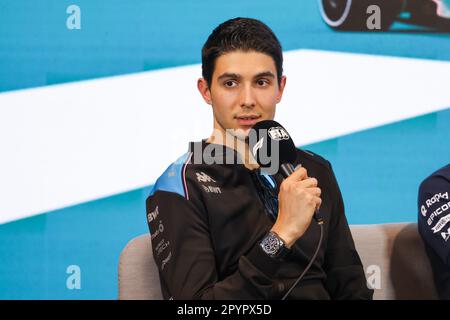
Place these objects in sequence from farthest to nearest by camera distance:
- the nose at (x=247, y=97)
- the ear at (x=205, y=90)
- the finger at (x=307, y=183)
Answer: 1. the ear at (x=205, y=90)
2. the nose at (x=247, y=97)
3. the finger at (x=307, y=183)

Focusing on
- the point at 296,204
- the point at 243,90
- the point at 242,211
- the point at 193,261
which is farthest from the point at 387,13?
the point at 193,261

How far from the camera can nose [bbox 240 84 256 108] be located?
2.30 m

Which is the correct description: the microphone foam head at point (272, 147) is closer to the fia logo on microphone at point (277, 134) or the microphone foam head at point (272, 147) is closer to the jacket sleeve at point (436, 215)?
the fia logo on microphone at point (277, 134)

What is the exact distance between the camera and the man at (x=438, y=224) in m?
2.48

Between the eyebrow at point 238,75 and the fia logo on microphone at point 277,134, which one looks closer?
the fia logo on microphone at point 277,134

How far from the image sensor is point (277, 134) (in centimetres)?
207

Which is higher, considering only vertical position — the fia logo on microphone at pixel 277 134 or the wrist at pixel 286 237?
the fia logo on microphone at pixel 277 134

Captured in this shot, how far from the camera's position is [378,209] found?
312cm

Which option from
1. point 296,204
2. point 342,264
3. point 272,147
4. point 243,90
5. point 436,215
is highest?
point 243,90

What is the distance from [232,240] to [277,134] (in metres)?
0.34

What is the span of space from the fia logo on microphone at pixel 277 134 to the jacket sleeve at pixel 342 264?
45cm

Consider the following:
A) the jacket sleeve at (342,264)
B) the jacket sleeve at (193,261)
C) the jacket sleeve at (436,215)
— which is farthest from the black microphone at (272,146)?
the jacket sleeve at (436,215)

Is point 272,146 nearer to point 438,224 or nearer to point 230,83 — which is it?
point 230,83

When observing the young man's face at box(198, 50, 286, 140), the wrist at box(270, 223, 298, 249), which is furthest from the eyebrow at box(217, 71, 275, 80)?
the wrist at box(270, 223, 298, 249)
